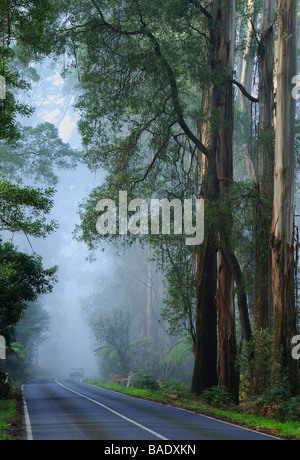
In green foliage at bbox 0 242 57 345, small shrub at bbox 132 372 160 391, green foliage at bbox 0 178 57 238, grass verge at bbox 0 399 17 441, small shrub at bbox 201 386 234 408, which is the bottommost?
small shrub at bbox 132 372 160 391

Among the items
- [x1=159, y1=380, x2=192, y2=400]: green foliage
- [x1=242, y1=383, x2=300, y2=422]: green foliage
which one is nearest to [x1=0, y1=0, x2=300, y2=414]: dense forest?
[x1=159, y1=380, x2=192, y2=400]: green foliage

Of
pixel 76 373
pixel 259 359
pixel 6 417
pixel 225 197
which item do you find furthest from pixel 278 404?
pixel 76 373

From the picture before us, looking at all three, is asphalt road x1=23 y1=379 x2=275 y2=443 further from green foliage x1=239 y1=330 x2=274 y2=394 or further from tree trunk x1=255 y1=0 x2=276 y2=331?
tree trunk x1=255 y1=0 x2=276 y2=331

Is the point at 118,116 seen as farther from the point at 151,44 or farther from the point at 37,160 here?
the point at 37,160

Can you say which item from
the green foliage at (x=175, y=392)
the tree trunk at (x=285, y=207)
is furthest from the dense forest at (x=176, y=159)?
the green foliage at (x=175, y=392)

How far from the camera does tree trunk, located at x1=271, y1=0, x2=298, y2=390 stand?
15.2m

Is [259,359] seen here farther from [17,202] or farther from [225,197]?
[17,202]

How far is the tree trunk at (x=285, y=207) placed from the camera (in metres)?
15.2

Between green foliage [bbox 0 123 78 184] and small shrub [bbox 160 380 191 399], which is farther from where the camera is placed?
green foliage [bbox 0 123 78 184]

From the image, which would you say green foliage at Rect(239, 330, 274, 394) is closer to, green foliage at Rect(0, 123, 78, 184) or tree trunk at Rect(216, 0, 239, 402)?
tree trunk at Rect(216, 0, 239, 402)

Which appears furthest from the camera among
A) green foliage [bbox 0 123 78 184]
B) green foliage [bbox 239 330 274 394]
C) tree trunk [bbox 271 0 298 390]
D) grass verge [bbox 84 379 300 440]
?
green foliage [bbox 0 123 78 184]

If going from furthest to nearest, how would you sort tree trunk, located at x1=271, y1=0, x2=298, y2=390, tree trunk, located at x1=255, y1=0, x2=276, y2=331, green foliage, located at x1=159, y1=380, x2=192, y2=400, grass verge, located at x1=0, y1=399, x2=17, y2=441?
1. green foliage, located at x1=159, y1=380, x2=192, y2=400
2. tree trunk, located at x1=255, y1=0, x2=276, y2=331
3. tree trunk, located at x1=271, y1=0, x2=298, y2=390
4. grass verge, located at x1=0, y1=399, x2=17, y2=441

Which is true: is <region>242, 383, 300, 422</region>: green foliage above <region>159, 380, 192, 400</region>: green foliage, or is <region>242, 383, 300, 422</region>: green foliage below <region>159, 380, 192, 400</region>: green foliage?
above

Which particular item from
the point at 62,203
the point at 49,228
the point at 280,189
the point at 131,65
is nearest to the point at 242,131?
the point at 131,65
